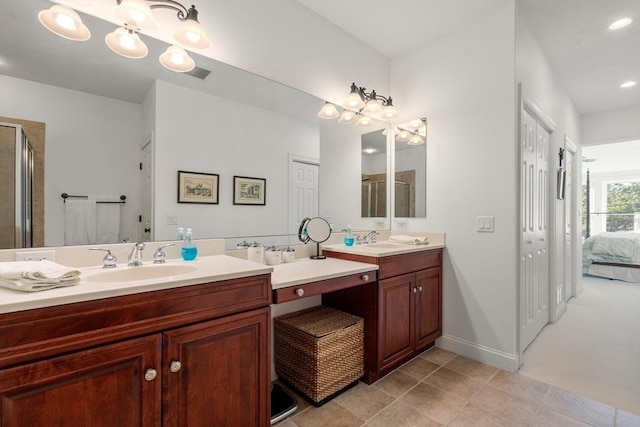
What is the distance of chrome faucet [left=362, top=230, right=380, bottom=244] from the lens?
8.90 ft

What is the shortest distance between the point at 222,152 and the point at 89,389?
134cm

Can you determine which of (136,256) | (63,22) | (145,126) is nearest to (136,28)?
(63,22)

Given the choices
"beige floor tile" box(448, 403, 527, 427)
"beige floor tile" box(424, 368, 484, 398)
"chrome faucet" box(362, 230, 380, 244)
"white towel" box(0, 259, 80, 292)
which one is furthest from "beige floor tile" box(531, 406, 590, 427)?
"white towel" box(0, 259, 80, 292)

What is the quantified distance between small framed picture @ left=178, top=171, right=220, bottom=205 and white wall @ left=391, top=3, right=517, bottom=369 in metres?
1.86

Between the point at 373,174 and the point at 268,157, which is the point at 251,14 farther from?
the point at 373,174

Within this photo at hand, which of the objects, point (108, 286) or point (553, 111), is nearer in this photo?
point (108, 286)

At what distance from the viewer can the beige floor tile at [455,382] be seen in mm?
1911

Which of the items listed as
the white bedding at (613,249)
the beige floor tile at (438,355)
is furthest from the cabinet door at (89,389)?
the white bedding at (613,249)

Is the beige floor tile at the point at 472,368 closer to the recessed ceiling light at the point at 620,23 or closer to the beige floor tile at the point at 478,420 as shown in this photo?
the beige floor tile at the point at 478,420

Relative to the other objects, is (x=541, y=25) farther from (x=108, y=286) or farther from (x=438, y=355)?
(x=108, y=286)

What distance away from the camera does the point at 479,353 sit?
2.32 metres

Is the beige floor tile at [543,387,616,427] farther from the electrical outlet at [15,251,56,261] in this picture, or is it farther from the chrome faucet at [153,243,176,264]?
the electrical outlet at [15,251,56,261]

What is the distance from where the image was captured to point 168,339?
1095mm

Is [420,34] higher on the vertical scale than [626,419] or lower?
higher
